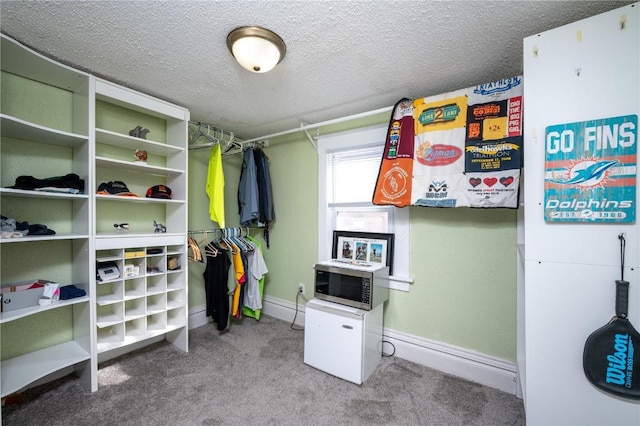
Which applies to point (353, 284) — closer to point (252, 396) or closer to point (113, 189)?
point (252, 396)

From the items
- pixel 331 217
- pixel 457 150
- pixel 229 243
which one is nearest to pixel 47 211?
pixel 229 243

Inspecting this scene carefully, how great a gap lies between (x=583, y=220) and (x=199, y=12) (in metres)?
2.04

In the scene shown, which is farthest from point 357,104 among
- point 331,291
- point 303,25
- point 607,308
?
point 607,308

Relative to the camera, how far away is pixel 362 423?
5.22 ft

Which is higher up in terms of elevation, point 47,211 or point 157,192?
point 157,192

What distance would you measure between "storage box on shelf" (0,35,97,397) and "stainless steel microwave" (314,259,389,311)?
5.54ft

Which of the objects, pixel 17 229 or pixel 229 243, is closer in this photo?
pixel 17 229

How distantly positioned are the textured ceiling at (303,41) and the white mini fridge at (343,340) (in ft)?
5.81

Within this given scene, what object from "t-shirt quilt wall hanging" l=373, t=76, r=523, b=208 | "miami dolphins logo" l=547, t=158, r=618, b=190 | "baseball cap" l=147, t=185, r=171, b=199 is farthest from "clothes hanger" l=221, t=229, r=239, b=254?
"miami dolphins logo" l=547, t=158, r=618, b=190

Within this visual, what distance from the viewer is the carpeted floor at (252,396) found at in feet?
5.29

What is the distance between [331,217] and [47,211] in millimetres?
2320

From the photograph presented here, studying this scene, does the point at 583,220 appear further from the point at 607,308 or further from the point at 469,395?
the point at 469,395

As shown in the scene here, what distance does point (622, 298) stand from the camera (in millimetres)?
1062

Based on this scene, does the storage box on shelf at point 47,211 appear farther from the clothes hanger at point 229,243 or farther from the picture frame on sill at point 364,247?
the picture frame on sill at point 364,247
